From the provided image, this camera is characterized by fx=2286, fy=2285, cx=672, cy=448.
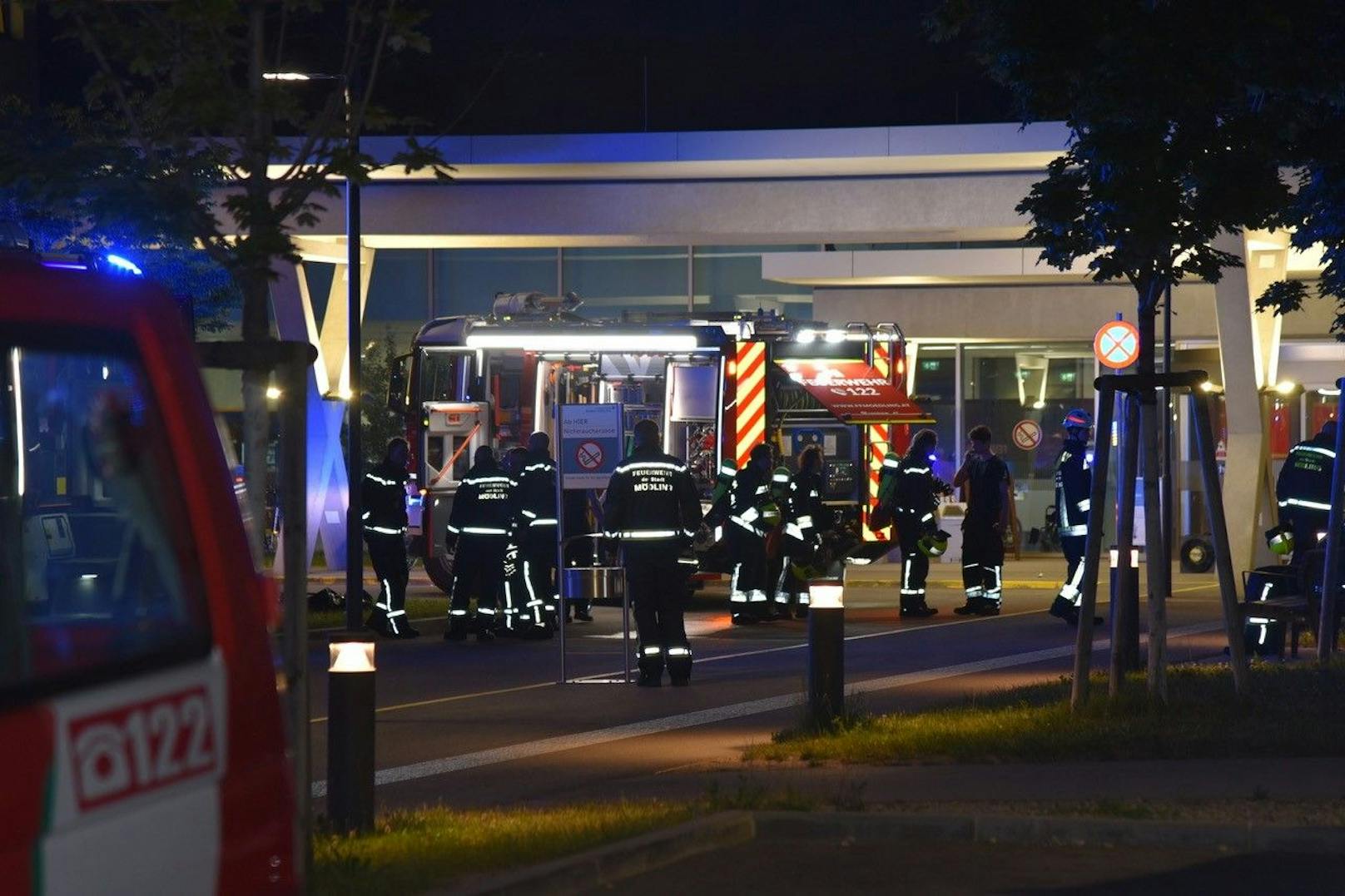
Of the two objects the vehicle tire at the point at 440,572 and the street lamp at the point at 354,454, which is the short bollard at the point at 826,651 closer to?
the street lamp at the point at 354,454

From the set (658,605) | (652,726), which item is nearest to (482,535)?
(658,605)

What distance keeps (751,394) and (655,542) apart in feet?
23.0

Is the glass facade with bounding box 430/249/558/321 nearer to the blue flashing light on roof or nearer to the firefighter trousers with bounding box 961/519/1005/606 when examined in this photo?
the firefighter trousers with bounding box 961/519/1005/606

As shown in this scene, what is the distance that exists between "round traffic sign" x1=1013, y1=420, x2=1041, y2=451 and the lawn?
25.2 m

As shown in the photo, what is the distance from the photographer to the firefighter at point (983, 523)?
72.2 feet

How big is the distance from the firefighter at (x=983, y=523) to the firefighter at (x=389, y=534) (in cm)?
535

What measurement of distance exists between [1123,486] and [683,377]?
9.73 meters

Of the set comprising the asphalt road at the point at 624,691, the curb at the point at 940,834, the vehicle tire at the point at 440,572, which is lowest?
the asphalt road at the point at 624,691

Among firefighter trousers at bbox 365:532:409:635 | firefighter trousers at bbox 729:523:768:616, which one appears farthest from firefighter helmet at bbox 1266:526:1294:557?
firefighter trousers at bbox 365:532:409:635

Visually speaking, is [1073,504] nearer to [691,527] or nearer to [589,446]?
[589,446]

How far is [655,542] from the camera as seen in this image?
15.5m

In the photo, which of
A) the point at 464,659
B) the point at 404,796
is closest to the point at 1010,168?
the point at 464,659

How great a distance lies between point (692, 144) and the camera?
26.4m

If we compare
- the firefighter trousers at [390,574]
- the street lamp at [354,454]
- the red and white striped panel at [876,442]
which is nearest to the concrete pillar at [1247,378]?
the red and white striped panel at [876,442]
